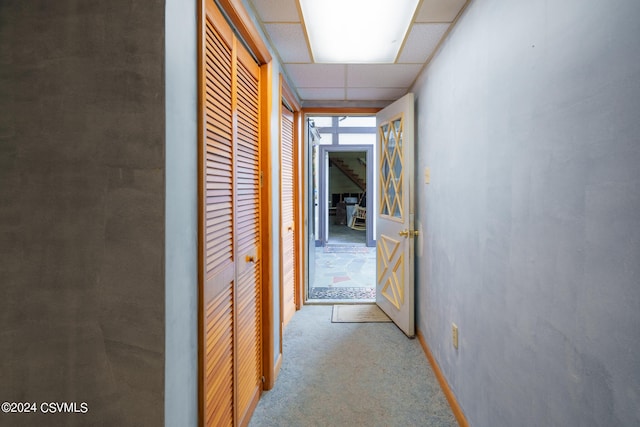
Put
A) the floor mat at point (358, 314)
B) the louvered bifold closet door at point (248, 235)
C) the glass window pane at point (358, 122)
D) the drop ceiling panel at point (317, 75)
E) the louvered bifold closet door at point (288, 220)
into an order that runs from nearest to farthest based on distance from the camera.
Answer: the louvered bifold closet door at point (248, 235) < the drop ceiling panel at point (317, 75) < the louvered bifold closet door at point (288, 220) < the floor mat at point (358, 314) < the glass window pane at point (358, 122)

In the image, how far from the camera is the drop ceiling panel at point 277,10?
1.73 meters

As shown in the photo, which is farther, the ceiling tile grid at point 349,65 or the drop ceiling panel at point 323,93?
the drop ceiling panel at point 323,93

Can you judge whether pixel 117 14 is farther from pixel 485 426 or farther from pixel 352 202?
pixel 352 202

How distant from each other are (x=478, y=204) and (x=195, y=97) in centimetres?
133

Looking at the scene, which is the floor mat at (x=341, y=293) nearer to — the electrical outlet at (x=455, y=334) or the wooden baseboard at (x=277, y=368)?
the wooden baseboard at (x=277, y=368)

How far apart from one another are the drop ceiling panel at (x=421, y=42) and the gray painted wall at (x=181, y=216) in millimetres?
1457

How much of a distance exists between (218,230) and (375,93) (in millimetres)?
2512

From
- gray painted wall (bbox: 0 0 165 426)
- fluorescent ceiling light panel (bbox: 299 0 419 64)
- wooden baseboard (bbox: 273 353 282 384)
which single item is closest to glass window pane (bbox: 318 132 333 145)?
fluorescent ceiling light panel (bbox: 299 0 419 64)

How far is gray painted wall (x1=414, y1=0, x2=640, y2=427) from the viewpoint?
0.79m

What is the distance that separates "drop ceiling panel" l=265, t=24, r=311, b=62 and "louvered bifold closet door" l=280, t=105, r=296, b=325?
705 millimetres

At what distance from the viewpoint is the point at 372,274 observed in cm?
504

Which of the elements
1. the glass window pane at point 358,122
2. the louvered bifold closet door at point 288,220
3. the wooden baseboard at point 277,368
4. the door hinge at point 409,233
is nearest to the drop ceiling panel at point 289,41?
the louvered bifold closet door at point 288,220

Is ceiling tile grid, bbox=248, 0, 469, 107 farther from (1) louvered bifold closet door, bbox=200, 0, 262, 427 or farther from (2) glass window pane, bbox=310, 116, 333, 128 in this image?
(2) glass window pane, bbox=310, 116, 333, 128

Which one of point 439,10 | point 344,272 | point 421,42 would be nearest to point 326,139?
point 344,272
